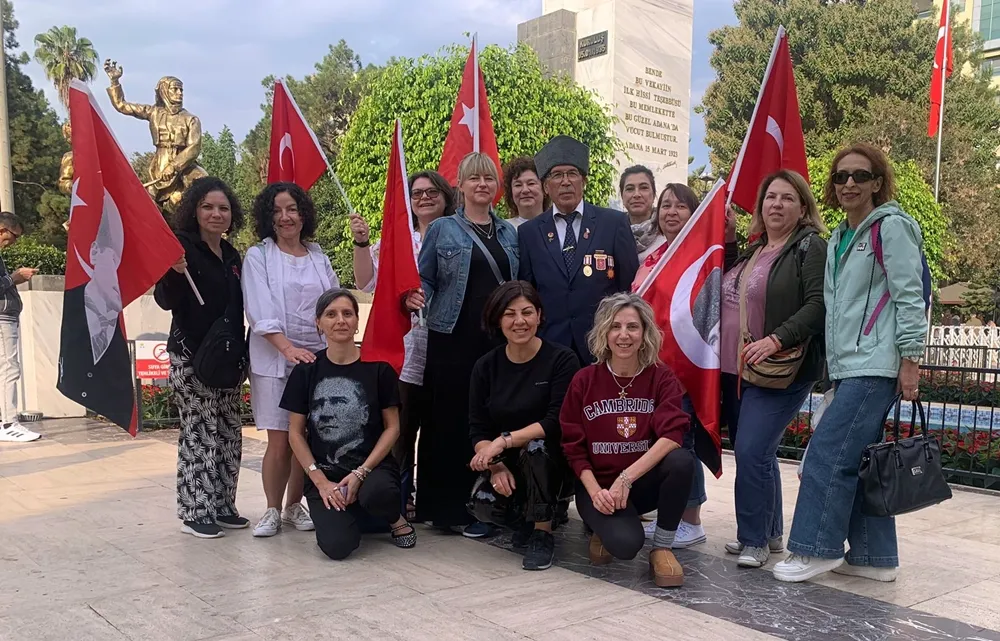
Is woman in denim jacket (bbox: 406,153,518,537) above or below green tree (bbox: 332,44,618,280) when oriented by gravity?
below

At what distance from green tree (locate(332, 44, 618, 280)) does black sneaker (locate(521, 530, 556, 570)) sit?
45.9 feet

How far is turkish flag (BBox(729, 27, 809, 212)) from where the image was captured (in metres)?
4.88

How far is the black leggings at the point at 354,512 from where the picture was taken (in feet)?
13.3

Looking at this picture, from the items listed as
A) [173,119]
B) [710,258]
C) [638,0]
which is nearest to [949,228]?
[638,0]

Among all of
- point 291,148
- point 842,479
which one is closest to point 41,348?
point 291,148

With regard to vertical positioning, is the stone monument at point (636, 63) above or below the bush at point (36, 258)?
above

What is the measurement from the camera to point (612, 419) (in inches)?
153

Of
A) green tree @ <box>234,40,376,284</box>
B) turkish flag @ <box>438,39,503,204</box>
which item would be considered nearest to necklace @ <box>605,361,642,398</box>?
turkish flag @ <box>438,39,503,204</box>

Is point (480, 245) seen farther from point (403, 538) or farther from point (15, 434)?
point (15, 434)

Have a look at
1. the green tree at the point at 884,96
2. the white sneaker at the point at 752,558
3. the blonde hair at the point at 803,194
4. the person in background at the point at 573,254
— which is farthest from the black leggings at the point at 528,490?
the green tree at the point at 884,96

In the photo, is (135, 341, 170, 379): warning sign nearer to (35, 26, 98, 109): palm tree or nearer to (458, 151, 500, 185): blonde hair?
(458, 151, 500, 185): blonde hair

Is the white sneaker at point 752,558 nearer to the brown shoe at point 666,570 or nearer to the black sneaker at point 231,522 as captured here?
the brown shoe at point 666,570

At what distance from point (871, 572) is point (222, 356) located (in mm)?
3474

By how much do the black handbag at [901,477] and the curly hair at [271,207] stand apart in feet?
10.5
